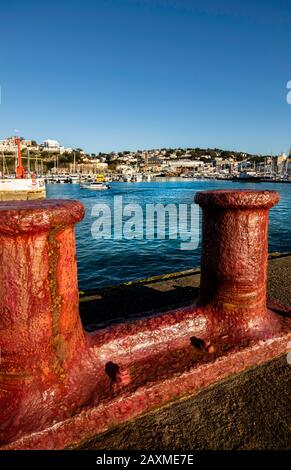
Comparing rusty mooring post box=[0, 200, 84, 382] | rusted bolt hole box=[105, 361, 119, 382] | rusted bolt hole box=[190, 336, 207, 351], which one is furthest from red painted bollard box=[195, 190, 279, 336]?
rusty mooring post box=[0, 200, 84, 382]

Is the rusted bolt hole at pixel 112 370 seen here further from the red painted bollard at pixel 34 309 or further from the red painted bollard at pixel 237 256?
the red painted bollard at pixel 237 256

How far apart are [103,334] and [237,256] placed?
3.43 ft

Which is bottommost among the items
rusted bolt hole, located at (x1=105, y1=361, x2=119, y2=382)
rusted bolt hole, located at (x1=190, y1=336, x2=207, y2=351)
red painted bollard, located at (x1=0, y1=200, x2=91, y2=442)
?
rusted bolt hole, located at (x1=105, y1=361, x2=119, y2=382)

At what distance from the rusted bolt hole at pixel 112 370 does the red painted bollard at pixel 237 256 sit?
818 mm

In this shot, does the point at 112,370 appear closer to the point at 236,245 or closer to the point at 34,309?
the point at 34,309

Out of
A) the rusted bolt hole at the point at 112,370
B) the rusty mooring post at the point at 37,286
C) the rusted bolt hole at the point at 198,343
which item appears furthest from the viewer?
the rusted bolt hole at the point at 198,343

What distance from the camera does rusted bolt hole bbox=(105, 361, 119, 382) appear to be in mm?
1771

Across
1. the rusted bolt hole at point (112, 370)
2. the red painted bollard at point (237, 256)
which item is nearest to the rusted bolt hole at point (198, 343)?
the red painted bollard at point (237, 256)

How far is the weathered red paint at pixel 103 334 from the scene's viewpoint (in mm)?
1497

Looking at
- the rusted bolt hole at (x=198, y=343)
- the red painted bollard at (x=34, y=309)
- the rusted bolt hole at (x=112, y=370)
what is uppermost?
the red painted bollard at (x=34, y=309)

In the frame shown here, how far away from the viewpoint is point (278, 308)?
8.42ft

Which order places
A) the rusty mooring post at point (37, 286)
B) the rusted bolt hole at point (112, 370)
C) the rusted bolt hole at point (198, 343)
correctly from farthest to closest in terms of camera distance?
1. the rusted bolt hole at point (198, 343)
2. the rusted bolt hole at point (112, 370)
3. the rusty mooring post at point (37, 286)

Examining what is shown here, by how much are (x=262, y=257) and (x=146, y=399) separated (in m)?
1.23

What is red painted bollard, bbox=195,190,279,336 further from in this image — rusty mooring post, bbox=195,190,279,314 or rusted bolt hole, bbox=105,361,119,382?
rusted bolt hole, bbox=105,361,119,382
